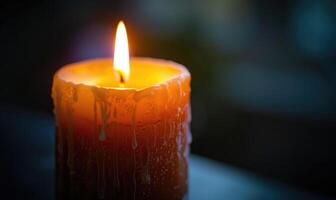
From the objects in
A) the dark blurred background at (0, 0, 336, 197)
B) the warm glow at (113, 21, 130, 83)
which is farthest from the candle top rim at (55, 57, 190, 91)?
the dark blurred background at (0, 0, 336, 197)

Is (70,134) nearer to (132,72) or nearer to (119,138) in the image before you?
(119,138)

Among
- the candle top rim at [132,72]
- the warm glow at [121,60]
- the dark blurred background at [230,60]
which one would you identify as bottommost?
the dark blurred background at [230,60]

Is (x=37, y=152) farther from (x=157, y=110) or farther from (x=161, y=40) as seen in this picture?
(x=161, y=40)

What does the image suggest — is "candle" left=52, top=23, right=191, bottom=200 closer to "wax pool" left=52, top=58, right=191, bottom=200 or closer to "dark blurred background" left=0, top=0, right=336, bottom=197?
"wax pool" left=52, top=58, right=191, bottom=200

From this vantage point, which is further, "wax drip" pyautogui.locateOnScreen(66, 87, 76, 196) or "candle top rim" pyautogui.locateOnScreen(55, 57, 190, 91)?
"candle top rim" pyautogui.locateOnScreen(55, 57, 190, 91)

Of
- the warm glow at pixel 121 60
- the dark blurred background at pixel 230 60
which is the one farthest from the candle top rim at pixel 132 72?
the dark blurred background at pixel 230 60

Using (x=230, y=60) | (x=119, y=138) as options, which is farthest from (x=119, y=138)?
(x=230, y=60)

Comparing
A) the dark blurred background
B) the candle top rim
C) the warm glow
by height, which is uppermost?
the warm glow

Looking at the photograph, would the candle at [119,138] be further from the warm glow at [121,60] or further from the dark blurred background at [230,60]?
the dark blurred background at [230,60]
